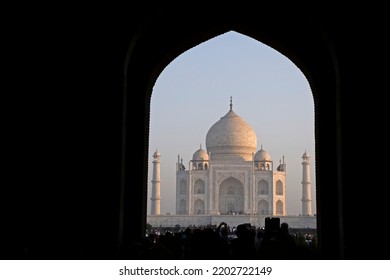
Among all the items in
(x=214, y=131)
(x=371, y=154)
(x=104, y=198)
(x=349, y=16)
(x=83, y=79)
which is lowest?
(x=104, y=198)

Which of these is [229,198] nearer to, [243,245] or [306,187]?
[306,187]

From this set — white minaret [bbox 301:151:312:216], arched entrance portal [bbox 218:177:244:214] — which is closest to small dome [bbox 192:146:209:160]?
arched entrance portal [bbox 218:177:244:214]

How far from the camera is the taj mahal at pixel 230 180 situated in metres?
44.5

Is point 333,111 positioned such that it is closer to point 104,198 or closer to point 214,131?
point 104,198

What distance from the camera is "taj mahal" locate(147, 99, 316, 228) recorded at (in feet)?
146

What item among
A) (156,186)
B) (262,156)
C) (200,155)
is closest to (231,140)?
(200,155)

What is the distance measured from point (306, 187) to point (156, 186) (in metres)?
10.7

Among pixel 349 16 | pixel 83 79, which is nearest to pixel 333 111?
pixel 349 16

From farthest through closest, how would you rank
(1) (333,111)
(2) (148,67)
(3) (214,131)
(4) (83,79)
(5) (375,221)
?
(3) (214,131), (2) (148,67), (1) (333,111), (4) (83,79), (5) (375,221)

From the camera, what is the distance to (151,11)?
22.1 ft

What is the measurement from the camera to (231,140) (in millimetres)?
45250

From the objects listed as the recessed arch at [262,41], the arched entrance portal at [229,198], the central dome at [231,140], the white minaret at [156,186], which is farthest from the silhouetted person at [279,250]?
the white minaret at [156,186]

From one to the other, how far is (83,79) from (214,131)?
39831mm

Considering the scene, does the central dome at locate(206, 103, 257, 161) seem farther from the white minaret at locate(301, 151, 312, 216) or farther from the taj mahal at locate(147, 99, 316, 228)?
the white minaret at locate(301, 151, 312, 216)
